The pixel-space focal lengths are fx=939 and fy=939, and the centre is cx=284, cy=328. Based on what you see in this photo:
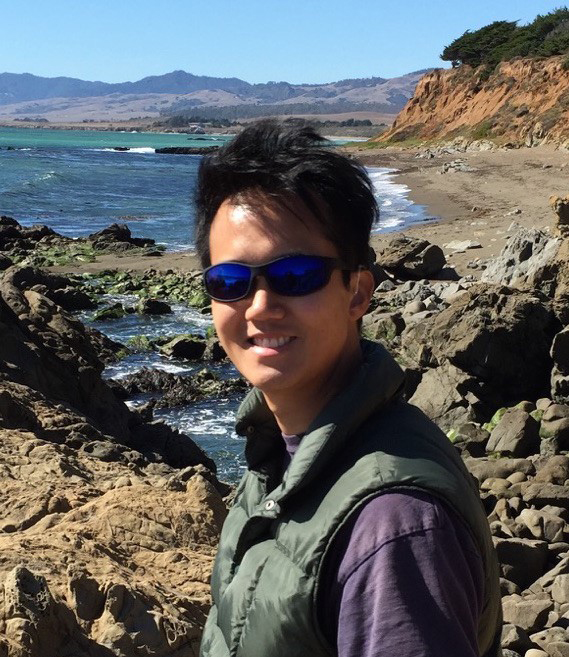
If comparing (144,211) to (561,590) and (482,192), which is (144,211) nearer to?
(482,192)

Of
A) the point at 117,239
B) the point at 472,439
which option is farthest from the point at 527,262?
the point at 117,239

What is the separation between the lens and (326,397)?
1977 mm

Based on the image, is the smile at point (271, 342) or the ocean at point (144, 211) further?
the ocean at point (144, 211)

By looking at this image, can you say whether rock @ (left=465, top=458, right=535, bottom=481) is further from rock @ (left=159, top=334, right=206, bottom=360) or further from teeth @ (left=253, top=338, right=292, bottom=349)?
rock @ (left=159, top=334, right=206, bottom=360)

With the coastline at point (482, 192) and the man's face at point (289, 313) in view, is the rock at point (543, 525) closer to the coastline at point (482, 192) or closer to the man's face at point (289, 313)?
the man's face at point (289, 313)

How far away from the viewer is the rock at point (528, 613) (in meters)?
5.66

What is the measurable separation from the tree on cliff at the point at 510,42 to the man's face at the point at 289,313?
2749 inches

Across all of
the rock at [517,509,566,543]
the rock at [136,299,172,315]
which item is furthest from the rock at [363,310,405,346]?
the rock at [517,509,566,543]

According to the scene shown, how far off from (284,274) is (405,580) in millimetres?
678

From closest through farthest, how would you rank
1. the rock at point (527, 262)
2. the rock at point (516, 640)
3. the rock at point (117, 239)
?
1. the rock at point (516, 640)
2. the rock at point (527, 262)
3. the rock at point (117, 239)

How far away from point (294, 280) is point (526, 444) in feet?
26.4

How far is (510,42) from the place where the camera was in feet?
252

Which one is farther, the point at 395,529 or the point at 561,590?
the point at 561,590

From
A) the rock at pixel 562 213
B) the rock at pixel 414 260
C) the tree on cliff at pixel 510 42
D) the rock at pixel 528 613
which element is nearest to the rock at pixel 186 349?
the rock at pixel 414 260
